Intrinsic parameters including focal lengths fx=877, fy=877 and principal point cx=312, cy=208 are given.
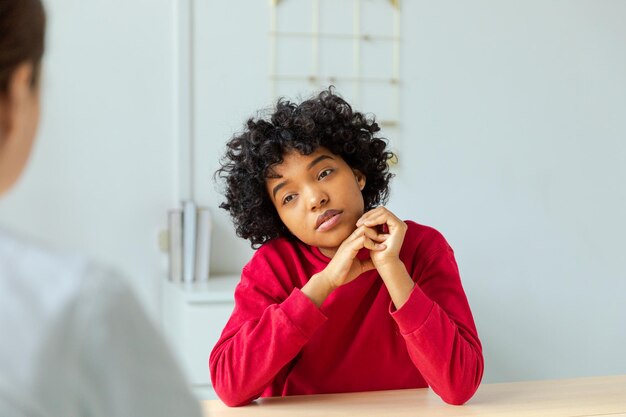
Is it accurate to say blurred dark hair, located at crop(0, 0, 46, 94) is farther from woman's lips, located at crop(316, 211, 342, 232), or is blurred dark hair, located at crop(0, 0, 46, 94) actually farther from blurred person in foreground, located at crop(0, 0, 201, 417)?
woman's lips, located at crop(316, 211, 342, 232)

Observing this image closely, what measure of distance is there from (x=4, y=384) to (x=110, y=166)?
266 centimetres

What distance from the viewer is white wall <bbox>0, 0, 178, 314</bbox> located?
294cm

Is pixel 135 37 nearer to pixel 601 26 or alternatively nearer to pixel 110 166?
pixel 110 166

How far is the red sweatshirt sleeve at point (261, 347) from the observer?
1439 mm

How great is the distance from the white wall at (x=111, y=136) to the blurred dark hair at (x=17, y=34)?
8.33ft

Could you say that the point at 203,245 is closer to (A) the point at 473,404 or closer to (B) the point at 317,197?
(B) the point at 317,197

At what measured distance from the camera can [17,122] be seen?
450 millimetres

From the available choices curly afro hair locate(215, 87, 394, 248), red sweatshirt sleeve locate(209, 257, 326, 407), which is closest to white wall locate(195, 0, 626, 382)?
curly afro hair locate(215, 87, 394, 248)

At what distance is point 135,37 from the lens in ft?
9.85

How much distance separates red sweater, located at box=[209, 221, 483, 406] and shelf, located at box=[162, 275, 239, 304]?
97 cm

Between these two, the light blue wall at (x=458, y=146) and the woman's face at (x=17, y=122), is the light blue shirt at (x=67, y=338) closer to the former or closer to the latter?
the woman's face at (x=17, y=122)

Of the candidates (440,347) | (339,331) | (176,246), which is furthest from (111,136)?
(440,347)

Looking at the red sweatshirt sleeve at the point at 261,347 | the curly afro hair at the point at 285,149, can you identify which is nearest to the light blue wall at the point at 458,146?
the curly afro hair at the point at 285,149

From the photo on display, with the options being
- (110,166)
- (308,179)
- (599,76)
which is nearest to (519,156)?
(599,76)
